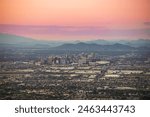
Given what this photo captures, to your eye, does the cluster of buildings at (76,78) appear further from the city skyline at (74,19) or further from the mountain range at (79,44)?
the city skyline at (74,19)

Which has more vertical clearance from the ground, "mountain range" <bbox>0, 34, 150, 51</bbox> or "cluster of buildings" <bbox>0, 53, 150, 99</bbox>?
"mountain range" <bbox>0, 34, 150, 51</bbox>

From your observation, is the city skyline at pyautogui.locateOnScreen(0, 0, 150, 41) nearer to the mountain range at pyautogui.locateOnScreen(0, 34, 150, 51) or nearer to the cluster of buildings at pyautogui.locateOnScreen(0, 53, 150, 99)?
the mountain range at pyautogui.locateOnScreen(0, 34, 150, 51)

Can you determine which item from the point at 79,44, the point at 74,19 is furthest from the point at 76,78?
the point at 74,19

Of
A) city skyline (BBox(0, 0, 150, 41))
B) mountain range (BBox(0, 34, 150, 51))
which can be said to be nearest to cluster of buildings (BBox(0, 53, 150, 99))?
mountain range (BBox(0, 34, 150, 51))

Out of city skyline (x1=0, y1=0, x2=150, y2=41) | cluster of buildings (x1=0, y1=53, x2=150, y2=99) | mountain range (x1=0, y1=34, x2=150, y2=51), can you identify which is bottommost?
cluster of buildings (x1=0, y1=53, x2=150, y2=99)

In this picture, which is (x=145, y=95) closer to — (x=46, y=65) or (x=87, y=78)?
(x=87, y=78)

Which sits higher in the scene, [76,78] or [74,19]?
[74,19]

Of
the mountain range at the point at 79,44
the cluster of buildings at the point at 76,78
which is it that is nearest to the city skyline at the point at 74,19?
the mountain range at the point at 79,44

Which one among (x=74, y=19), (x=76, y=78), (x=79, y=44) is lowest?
(x=76, y=78)

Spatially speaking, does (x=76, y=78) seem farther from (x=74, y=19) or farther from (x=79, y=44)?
(x=74, y=19)
